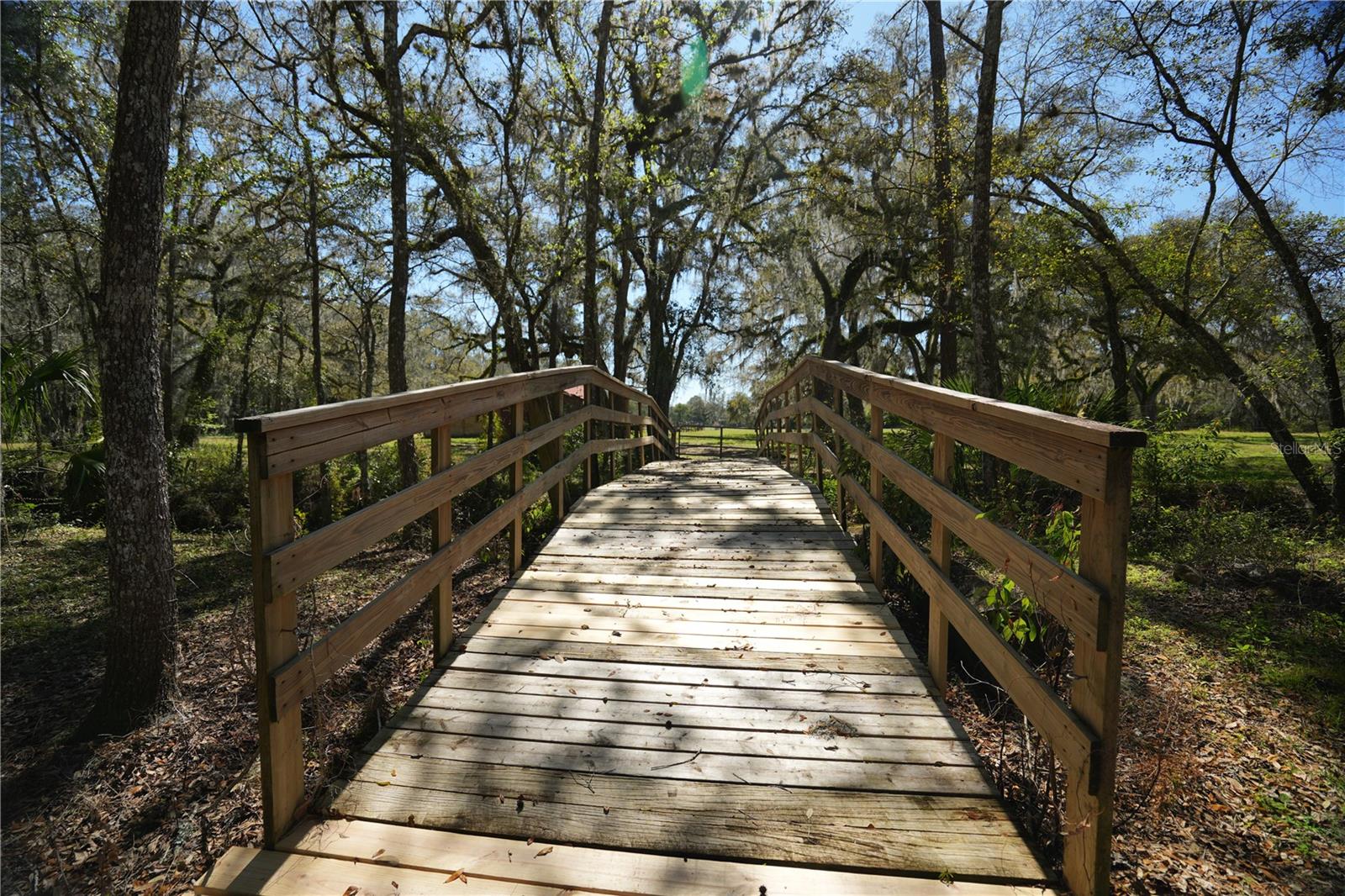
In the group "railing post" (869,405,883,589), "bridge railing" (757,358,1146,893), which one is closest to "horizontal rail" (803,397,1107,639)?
"bridge railing" (757,358,1146,893)

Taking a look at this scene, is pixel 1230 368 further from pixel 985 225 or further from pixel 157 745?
pixel 157 745

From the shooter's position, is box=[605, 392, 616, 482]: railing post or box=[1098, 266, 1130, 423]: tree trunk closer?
box=[605, 392, 616, 482]: railing post

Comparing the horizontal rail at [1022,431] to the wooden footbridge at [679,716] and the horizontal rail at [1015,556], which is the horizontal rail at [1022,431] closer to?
the wooden footbridge at [679,716]

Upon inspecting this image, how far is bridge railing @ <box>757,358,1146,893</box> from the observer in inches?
61.3

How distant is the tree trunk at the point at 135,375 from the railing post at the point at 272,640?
1717 mm

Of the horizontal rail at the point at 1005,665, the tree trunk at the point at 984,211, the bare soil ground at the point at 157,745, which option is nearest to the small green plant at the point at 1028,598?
the horizontal rail at the point at 1005,665

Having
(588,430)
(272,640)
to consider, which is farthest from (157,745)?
(588,430)

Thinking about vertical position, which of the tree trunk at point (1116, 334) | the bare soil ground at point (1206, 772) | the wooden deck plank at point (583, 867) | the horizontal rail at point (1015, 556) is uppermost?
the tree trunk at point (1116, 334)

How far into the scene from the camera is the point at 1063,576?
1.75 m

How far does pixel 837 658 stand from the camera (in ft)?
9.61

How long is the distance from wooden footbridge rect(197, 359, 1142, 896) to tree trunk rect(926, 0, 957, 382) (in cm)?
740

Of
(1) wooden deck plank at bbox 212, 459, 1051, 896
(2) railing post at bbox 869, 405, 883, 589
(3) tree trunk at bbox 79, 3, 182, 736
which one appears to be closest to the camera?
(1) wooden deck plank at bbox 212, 459, 1051, 896

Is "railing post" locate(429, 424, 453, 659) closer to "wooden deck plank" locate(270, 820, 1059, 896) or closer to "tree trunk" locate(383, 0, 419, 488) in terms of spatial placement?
"wooden deck plank" locate(270, 820, 1059, 896)

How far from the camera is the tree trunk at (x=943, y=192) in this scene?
9781 millimetres
